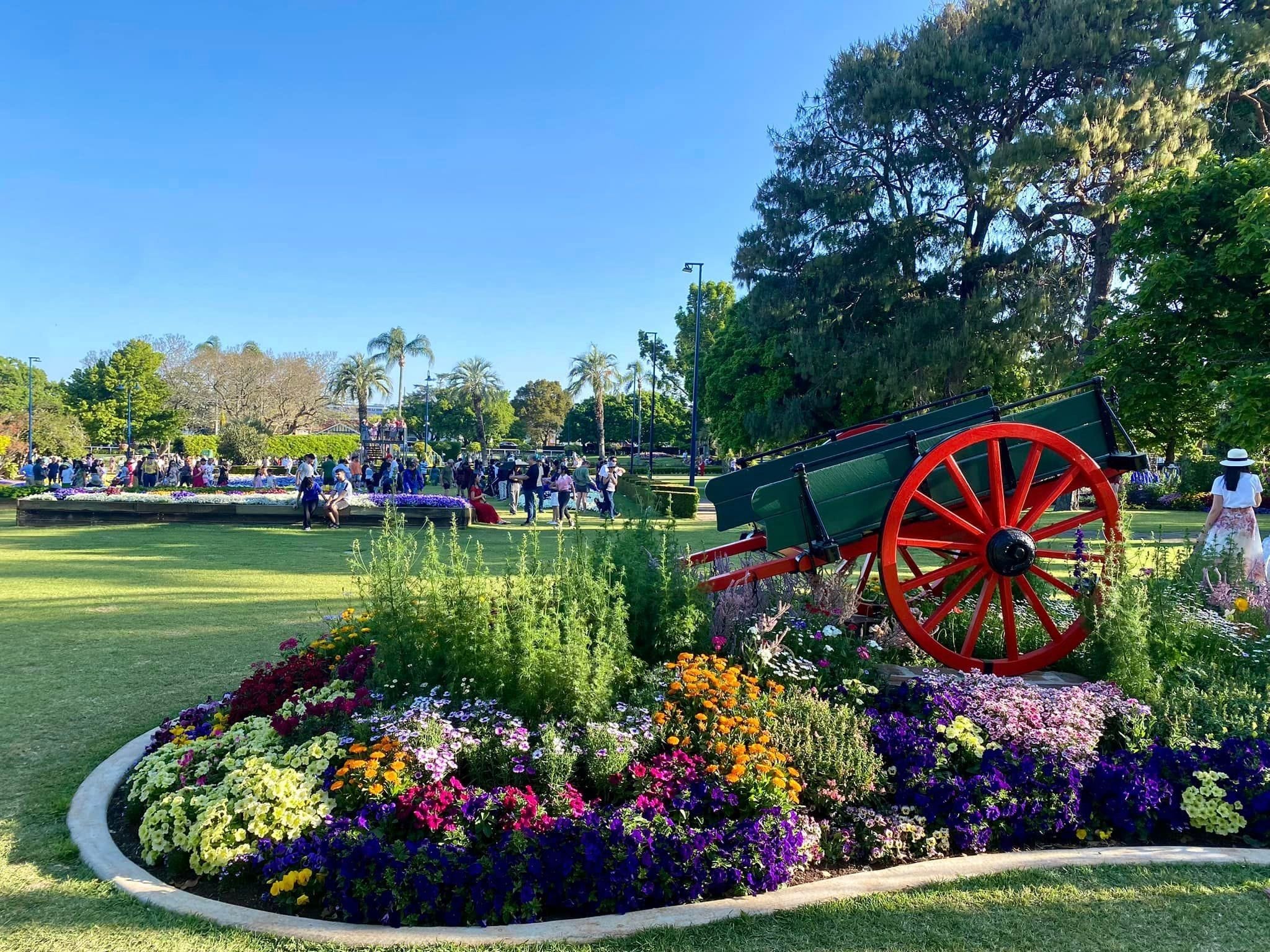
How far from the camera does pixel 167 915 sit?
3.03 metres

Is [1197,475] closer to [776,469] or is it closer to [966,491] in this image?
[776,469]

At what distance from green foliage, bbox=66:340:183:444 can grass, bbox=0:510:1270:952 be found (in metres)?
48.5

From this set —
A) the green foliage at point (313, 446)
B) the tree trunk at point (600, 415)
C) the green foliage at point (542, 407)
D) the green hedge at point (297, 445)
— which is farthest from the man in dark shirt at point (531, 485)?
the green foliage at point (542, 407)

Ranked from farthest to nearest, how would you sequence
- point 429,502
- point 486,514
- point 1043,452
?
point 486,514 → point 429,502 → point 1043,452

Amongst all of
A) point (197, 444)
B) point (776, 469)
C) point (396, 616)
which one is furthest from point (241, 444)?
point (396, 616)

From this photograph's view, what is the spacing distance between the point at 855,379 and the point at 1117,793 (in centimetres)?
1992

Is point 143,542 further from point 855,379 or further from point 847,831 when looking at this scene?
point 855,379

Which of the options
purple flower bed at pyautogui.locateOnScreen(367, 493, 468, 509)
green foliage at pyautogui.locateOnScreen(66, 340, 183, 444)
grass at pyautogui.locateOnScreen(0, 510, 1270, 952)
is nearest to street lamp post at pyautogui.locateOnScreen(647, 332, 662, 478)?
purple flower bed at pyautogui.locateOnScreen(367, 493, 468, 509)

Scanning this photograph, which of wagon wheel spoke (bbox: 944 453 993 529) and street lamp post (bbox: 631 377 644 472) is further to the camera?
street lamp post (bbox: 631 377 644 472)

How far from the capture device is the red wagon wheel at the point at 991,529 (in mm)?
4914

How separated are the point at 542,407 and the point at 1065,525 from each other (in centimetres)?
7976

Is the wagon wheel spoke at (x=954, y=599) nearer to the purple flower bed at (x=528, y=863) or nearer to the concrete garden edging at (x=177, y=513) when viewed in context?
the purple flower bed at (x=528, y=863)

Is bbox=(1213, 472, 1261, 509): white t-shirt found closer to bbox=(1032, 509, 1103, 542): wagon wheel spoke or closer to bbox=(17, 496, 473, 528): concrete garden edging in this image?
bbox=(1032, 509, 1103, 542): wagon wheel spoke

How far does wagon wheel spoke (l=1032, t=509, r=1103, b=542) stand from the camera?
517cm
